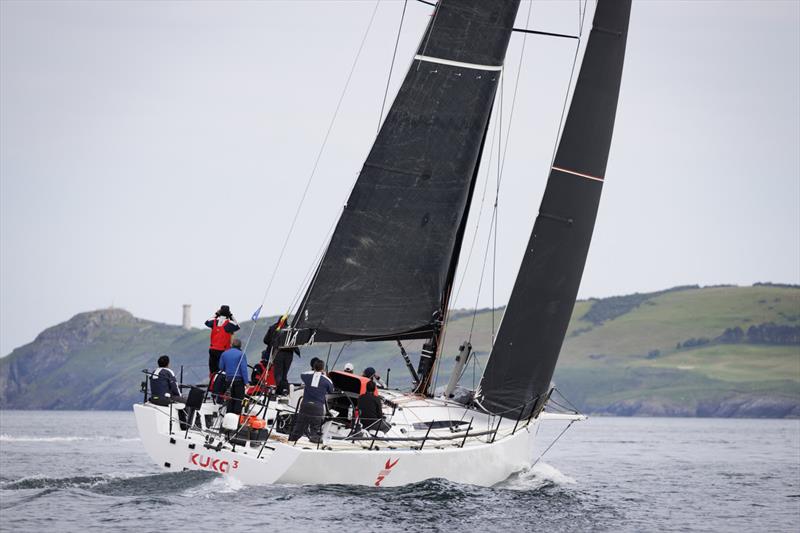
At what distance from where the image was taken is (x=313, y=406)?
19.1 m

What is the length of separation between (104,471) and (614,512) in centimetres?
1335

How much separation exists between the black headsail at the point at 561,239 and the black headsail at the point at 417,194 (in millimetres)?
1591

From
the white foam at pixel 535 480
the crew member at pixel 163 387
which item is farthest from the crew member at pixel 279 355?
the white foam at pixel 535 480

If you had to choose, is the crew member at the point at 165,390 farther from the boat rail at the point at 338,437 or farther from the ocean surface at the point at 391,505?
the ocean surface at the point at 391,505

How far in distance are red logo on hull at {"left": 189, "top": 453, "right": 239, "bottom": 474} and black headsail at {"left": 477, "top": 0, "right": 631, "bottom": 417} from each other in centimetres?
610

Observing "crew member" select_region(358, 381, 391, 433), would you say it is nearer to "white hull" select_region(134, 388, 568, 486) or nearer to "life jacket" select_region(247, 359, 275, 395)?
"white hull" select_region(134, 388, 568, 486)

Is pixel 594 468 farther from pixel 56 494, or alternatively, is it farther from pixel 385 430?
pixel 56 494

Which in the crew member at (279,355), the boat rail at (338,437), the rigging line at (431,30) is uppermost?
the rigging line at (431,30)

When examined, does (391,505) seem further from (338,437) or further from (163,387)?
(163,387)

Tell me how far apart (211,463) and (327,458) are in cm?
189

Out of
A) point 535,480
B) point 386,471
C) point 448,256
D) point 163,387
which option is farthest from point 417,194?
point 535,480

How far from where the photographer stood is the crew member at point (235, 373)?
1988 centimetres

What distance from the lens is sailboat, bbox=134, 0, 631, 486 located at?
20.8m

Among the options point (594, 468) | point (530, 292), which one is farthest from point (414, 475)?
point (594, 468)
